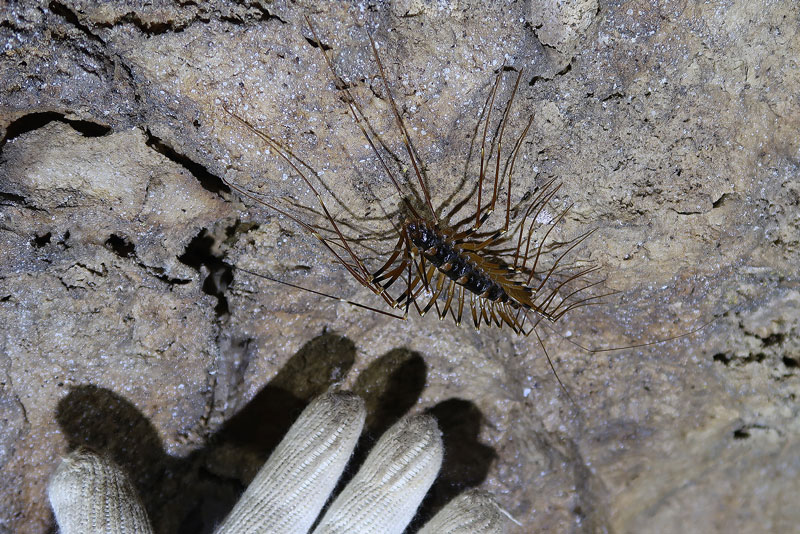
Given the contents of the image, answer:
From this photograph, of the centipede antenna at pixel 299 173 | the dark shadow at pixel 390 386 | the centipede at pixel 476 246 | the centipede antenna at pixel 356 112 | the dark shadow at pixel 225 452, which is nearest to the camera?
the centipede antenna at pixel 356 112

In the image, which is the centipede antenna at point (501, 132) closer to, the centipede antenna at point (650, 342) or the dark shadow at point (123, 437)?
the centipede antenna at point (650, 342)

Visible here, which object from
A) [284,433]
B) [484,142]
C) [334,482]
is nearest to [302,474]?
[334,482]

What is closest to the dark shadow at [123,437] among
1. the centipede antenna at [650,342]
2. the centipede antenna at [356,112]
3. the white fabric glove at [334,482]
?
the white fabric glove at [334,482]

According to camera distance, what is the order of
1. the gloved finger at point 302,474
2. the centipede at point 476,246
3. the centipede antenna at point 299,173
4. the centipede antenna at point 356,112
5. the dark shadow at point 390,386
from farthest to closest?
the dark shadow at point 390,386
the gloved finger at point 302,474
the centipede at point 476,246
the centipede antenna at point 299,173
the centipede antenna at point 356,112

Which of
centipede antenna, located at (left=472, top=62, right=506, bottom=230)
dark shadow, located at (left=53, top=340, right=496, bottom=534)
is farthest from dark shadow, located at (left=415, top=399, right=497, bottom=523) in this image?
centipede antenna, located at (left=472, top=62, right=506, bottom=230)

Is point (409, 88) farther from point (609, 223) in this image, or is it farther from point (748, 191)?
point (748, 191)

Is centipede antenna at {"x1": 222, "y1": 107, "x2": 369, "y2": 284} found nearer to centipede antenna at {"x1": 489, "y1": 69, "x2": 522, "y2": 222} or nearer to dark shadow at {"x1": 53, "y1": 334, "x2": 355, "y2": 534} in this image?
dark shadow at {"x1": 53, "y1": 334, "x2": 355, "y2": 534}

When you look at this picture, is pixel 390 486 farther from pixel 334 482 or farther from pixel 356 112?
pixel 356 112

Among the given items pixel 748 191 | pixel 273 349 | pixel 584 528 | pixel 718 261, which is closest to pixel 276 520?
pixel 273 349
